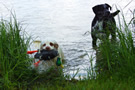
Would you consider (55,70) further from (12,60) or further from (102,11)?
(102,11)

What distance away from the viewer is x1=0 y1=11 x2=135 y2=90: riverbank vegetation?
4.71m

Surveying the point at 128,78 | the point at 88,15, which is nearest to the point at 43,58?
the point at 128,78

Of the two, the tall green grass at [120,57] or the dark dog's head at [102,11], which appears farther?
the dark dog's head at [102,11]

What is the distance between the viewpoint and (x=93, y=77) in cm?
517

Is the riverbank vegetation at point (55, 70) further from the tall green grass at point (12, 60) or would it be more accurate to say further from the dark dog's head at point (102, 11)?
the dark dog's head at point (102, 11)

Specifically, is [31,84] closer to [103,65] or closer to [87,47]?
[103,65]

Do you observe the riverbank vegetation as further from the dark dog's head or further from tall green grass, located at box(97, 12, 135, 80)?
the dark dog's head

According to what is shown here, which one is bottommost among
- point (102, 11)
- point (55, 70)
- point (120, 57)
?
point (55, 70)

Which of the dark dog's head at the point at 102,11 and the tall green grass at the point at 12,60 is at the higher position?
the dark dog's head at the point at 102,11

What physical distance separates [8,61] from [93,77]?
1467 millimetres

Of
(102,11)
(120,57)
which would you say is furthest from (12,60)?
(102,11)

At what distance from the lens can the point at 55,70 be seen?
5.46m

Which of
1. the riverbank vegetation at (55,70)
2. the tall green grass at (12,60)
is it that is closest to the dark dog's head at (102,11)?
the riverbank vegetation at (55,70)

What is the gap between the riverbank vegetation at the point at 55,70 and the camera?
4.71 metres
